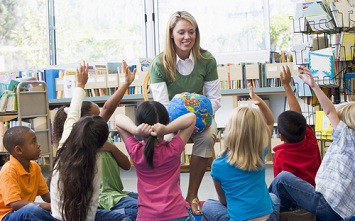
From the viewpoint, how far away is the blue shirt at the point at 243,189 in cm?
306

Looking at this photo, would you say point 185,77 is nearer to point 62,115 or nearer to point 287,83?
point 287,83

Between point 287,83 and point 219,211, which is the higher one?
point 287,83

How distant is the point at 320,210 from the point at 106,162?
1211mm

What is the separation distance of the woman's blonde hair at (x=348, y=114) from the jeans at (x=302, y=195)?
1.32 feet

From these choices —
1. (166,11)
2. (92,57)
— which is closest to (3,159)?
(92,57)

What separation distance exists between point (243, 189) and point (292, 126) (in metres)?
0.65

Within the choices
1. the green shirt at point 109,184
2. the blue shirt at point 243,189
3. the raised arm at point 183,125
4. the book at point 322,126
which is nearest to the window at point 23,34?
the book at point 322,126

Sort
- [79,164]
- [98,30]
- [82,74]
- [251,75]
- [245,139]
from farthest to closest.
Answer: [98,30] < [251,75] < [82,74] < [245,139] < [79,164]

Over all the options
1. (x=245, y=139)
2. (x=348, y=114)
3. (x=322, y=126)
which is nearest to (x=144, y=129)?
(x=245, y=139)

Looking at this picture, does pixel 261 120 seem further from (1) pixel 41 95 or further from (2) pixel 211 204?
(1) pixel 41 95

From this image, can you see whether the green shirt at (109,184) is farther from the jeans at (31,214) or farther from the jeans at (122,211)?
the jeans at (31,214)

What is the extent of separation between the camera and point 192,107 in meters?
3.52

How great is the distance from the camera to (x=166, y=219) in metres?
2.99

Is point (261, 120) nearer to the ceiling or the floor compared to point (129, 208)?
nearer to the ceiling
